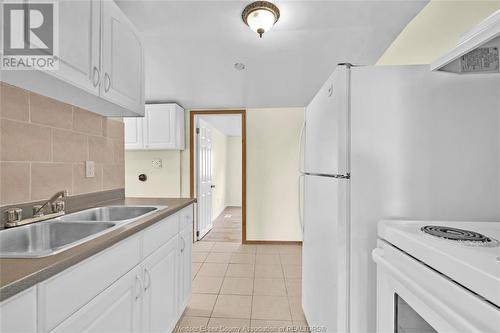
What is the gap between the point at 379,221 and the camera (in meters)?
1.14

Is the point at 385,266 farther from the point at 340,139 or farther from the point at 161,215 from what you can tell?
the point at 161,215

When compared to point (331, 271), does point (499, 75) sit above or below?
above

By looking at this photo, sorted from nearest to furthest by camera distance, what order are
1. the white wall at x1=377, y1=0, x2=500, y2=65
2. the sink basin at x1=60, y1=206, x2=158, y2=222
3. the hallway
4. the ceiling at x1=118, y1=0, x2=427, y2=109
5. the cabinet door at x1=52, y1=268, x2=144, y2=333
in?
1. the cabinet door at x1=52, y1=268, x2=144, y2=333
2. the white wall at x1=377, y1=0, x2=500, y2=65
3. the sink basin at x1=60, y1=206, x2=158, y2=222
4. the ceiling at x1=118, y1=0, x2=427, y2=109
5. the hallway


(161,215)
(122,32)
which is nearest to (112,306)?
(161,215)

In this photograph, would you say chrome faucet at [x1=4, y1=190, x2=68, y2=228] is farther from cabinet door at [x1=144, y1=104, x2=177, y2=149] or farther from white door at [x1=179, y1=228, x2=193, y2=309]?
cabinet door at [x1=144, y1=104, x2=177, y2=149]

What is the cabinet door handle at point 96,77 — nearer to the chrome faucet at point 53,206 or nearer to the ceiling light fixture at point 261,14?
the chrome faucet at point 53,206

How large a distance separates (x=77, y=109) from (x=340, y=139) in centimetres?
168

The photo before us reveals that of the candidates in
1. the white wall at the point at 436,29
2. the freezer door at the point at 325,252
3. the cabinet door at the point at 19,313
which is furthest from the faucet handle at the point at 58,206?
the white wall at the point at 436,29

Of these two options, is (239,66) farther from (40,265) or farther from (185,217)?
(40,265)

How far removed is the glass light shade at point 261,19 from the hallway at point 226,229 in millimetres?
3181

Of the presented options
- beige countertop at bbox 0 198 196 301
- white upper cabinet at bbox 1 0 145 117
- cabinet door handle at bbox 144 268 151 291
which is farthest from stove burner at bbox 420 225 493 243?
white upper cabinet at bbox 1 0 145 117

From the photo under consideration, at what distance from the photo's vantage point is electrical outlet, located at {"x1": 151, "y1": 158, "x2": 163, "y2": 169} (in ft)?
13.4

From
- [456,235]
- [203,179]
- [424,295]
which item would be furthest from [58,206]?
[203,179]

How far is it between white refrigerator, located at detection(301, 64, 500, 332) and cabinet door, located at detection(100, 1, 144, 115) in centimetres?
129
